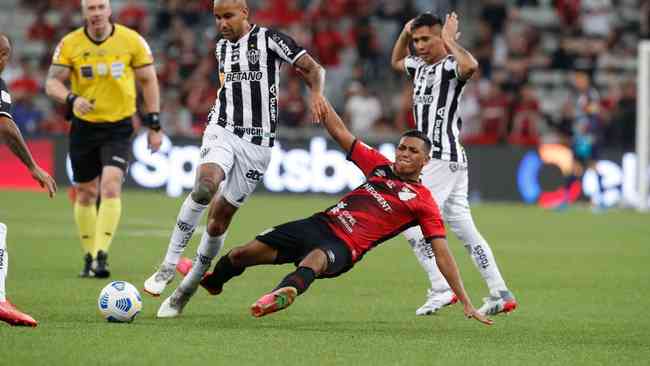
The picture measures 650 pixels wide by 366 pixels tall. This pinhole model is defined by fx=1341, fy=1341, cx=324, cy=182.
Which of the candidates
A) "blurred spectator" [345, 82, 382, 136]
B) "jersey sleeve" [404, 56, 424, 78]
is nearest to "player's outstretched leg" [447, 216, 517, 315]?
"jersey sleeve" [404, 56, 424, 78]

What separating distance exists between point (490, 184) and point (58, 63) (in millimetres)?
13452

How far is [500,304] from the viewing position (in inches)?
384

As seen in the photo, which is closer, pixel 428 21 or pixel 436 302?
pixel 428 21

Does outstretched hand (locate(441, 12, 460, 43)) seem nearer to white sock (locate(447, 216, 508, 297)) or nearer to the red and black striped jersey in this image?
the red and black striped jersey

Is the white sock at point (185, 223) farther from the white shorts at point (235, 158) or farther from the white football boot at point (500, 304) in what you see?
the white football boot at point (500, 304)

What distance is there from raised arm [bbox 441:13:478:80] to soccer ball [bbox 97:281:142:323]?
286 centimetres

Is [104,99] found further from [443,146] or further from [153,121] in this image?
[443,146]

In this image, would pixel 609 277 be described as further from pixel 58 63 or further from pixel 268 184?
pixel 268 184

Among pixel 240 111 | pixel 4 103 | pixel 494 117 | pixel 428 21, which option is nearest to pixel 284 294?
pixel 240 111

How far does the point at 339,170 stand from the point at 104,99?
486 inches

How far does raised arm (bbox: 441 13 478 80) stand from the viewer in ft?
31.4

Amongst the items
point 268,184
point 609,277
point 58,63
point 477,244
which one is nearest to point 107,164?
point 58,63

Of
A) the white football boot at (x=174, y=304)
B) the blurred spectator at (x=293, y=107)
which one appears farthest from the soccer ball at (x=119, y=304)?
the blurred spectator at (x=293, y=107)

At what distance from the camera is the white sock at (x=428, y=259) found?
33.2ft
